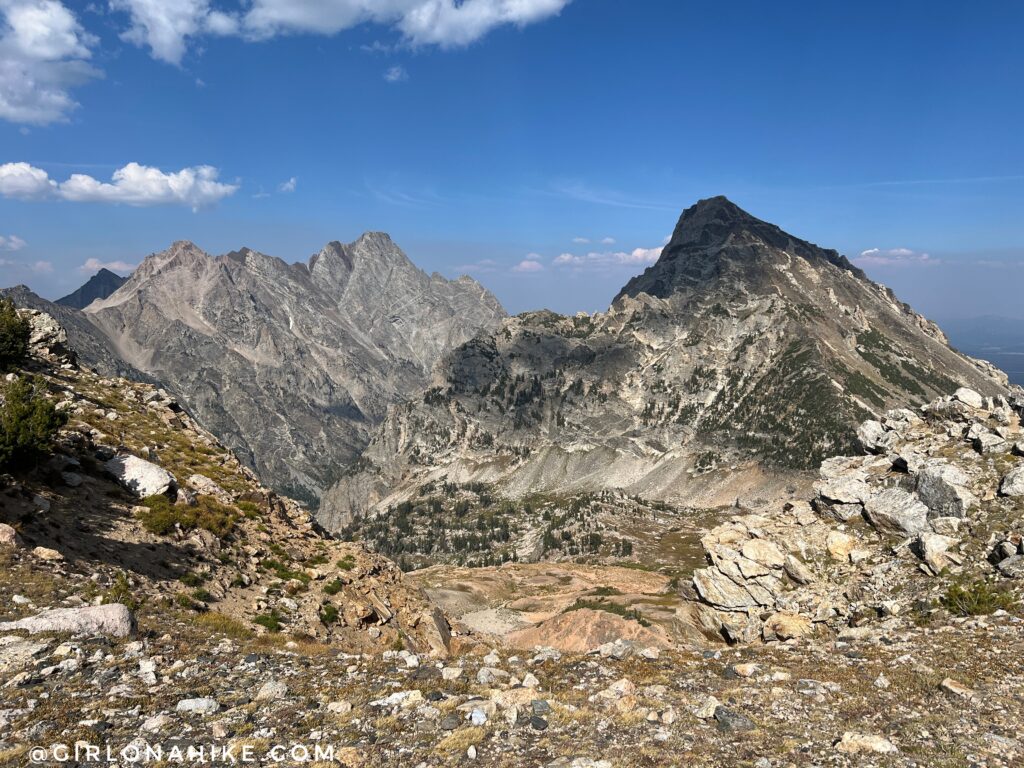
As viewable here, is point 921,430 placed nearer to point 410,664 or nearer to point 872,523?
point 872,523

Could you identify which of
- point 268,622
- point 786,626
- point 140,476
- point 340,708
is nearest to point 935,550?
point 786,626

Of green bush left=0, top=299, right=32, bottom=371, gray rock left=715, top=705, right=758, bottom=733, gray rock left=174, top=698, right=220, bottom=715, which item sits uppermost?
green bush left=0, top=299, right=32, bottom=371

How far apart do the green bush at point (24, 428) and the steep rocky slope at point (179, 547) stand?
3.01 ft

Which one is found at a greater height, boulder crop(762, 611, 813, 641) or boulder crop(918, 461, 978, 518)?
boulder crop(918, 461, 978, 518)

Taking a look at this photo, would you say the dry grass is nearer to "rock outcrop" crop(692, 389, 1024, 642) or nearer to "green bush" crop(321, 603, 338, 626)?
"green bush" crop(321, 603, 338, 626)

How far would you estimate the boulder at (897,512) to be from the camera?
3005cm

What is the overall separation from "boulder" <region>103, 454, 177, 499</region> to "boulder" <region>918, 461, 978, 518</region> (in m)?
40.8

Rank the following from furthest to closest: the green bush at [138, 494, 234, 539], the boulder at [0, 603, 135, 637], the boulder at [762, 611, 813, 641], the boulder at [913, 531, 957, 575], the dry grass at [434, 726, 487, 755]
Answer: the boulder at [762, 611, 813, 641], the boulder at [913, 531, 957, 575], the green bush at [138, 494, 234, 539], the boulder at [0, 603, 135, 637], the dry grass at [434, 726, 487, 755]

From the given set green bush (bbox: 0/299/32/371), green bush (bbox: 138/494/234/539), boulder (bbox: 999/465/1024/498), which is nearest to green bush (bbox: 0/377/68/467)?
green bush (bbox: 138/494/234/539)

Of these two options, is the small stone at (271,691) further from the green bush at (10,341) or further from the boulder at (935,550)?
the green bush at (10,341)

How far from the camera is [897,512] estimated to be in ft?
103

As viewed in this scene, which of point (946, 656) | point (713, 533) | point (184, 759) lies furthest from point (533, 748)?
point (713, 533)

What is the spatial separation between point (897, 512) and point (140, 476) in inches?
1633

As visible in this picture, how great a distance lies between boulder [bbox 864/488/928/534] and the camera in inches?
1183
